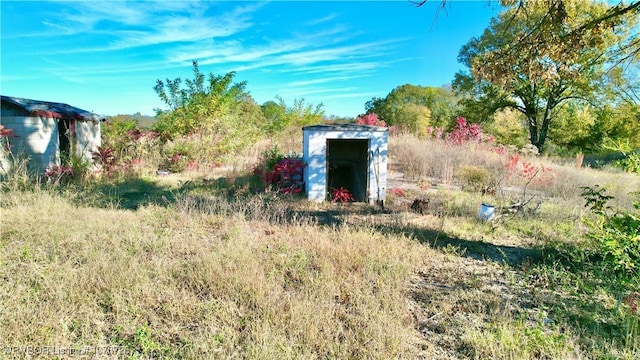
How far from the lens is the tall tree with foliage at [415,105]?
24500mm

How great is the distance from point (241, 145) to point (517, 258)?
10.4m

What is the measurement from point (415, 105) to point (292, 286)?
82.1 feet

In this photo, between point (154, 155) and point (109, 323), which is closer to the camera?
point (109, 323)

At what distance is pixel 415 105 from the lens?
26062 mm

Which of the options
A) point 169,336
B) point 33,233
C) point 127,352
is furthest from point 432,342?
point 33,233

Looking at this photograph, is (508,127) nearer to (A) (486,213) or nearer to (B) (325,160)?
(A) (486,213)

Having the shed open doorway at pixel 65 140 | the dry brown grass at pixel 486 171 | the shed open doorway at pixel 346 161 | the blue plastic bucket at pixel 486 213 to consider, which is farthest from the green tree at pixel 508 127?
the shed open doorway at pixel 65 140

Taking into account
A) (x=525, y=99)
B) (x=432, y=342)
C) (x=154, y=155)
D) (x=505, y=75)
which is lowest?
(x=432, y=342)

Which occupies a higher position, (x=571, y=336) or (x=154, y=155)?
(x=154, y=155)

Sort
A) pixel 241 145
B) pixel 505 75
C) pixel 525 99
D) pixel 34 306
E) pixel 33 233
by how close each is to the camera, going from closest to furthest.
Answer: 1. pixel 34 306
2. pixel 33 233
3. pixel 505 75
4. pixel 241 145
5. pixel 525 99

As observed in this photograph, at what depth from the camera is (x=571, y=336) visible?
8.55 feet

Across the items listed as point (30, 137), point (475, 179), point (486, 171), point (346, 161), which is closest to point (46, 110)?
point (30, 137)

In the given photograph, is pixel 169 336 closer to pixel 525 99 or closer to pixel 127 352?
pixel 127 352

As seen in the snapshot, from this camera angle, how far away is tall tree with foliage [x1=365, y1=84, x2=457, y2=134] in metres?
24.5
